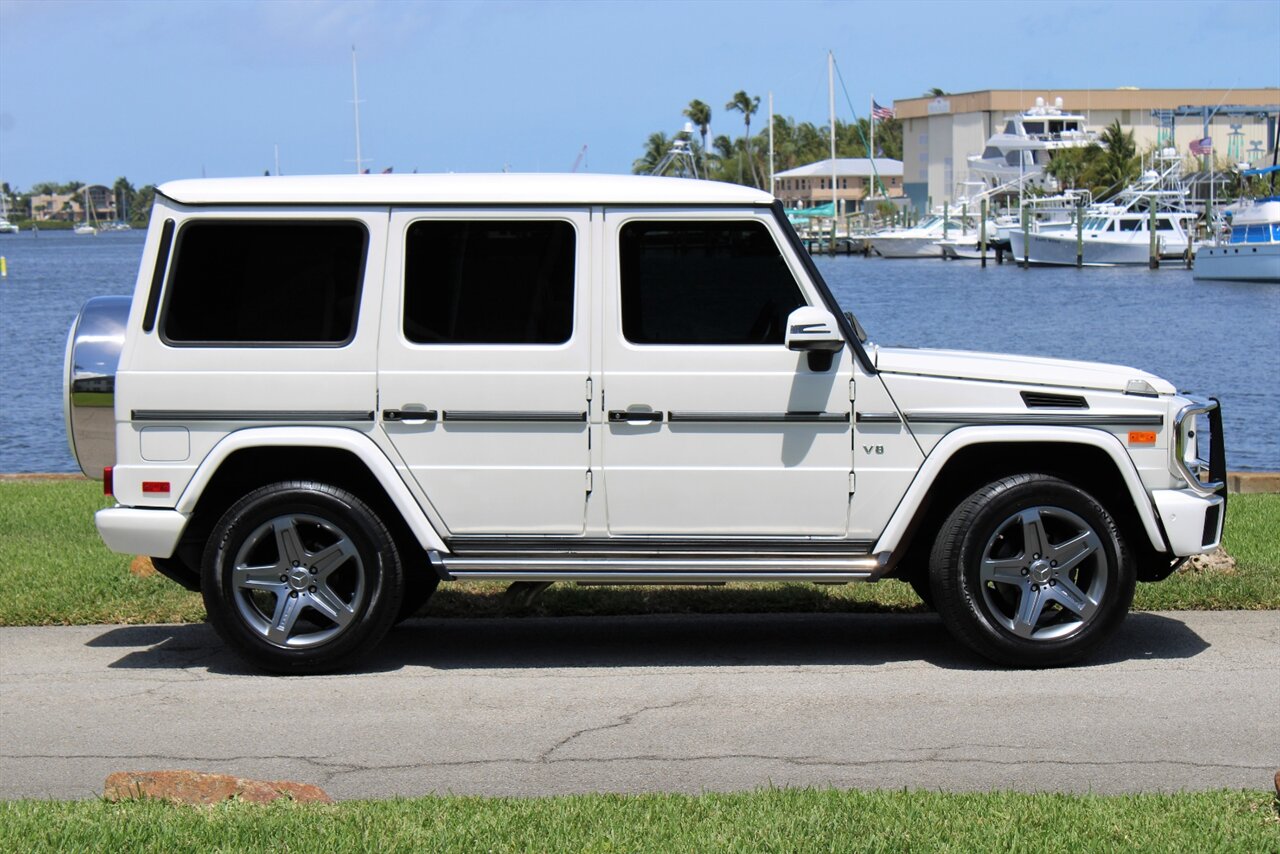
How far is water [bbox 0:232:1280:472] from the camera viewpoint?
26.9 metres

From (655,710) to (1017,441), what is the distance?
199 centimetres

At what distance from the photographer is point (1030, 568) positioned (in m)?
7.35

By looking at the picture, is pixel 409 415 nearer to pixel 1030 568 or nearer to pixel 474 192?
pixel 474 192

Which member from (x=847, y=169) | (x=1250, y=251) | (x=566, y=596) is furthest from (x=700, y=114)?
(x=566, y=596)

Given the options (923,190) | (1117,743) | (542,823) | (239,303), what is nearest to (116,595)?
(239,303)

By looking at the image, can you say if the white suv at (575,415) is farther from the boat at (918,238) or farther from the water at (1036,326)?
the boat at (918,238)

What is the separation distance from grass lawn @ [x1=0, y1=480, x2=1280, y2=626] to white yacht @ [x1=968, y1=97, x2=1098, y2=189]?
346ft

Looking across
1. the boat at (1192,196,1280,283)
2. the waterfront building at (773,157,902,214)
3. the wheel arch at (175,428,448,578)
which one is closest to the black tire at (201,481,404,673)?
the wheel arch at (175,428,448,578)

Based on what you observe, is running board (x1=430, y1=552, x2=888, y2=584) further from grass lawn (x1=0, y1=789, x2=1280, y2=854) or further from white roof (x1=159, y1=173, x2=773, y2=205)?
grass lawn (x1=0, y1=789, x2=1280, y2=854)

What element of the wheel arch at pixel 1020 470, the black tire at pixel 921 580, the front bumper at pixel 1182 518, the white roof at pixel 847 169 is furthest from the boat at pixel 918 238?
the front bumper at pixel 1182 518

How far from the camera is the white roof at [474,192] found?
7.28 m

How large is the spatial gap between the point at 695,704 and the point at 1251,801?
2392 millimetres

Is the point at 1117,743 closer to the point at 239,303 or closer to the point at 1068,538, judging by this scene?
the point at 1068,538

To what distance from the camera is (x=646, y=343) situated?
7281 mm
